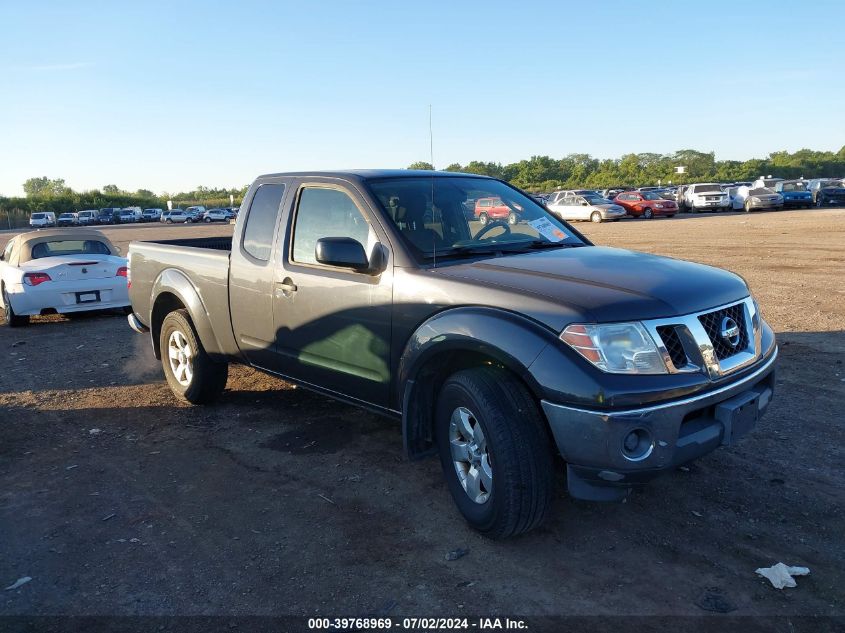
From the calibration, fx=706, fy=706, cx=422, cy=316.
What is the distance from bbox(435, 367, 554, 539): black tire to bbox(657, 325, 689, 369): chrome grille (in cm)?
67

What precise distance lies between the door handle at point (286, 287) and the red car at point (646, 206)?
33433mm

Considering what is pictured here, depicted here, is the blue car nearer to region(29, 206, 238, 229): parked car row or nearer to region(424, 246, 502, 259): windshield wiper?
region(424, 246, 502, 259): windshield wiper

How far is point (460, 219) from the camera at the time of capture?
4.61 meters

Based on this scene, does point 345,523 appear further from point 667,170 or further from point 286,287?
point 667,170

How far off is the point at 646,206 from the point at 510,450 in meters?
35.0

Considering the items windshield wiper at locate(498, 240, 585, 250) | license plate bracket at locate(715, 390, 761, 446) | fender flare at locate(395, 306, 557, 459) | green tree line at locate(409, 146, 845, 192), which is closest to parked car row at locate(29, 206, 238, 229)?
green tree line at locate(409, 146, 845, 192)

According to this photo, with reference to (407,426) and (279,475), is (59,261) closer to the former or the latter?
(279,475)

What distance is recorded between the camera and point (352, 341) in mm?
4375

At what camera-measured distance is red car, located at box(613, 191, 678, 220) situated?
35.8m

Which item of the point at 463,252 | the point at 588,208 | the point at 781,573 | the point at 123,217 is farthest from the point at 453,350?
the point at 123,217

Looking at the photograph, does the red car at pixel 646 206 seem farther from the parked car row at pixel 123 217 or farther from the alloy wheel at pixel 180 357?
the parked car row at pixel 123 217

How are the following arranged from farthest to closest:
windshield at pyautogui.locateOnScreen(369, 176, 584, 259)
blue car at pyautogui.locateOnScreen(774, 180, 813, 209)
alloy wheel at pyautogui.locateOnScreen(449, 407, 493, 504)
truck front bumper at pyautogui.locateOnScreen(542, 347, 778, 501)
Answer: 1. blue car at pyautogui.locateOnScreen(774, 180, 813, 209)
2. windshield at pyautogui.locateOnScreen(369, 176, 584, 259)
3. alloy wheel at pyautogui.locateOnScreen(449, 407, 493, 504)
4. truck front bumper at pyautogui.locateOnScreen(542, 347, 778, 501)

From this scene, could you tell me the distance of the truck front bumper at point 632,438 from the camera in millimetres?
3119

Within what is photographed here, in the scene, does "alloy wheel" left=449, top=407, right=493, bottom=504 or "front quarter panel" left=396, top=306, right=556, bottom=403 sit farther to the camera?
"alloy wheel" left=449, top=407, right=493, bottom=504
